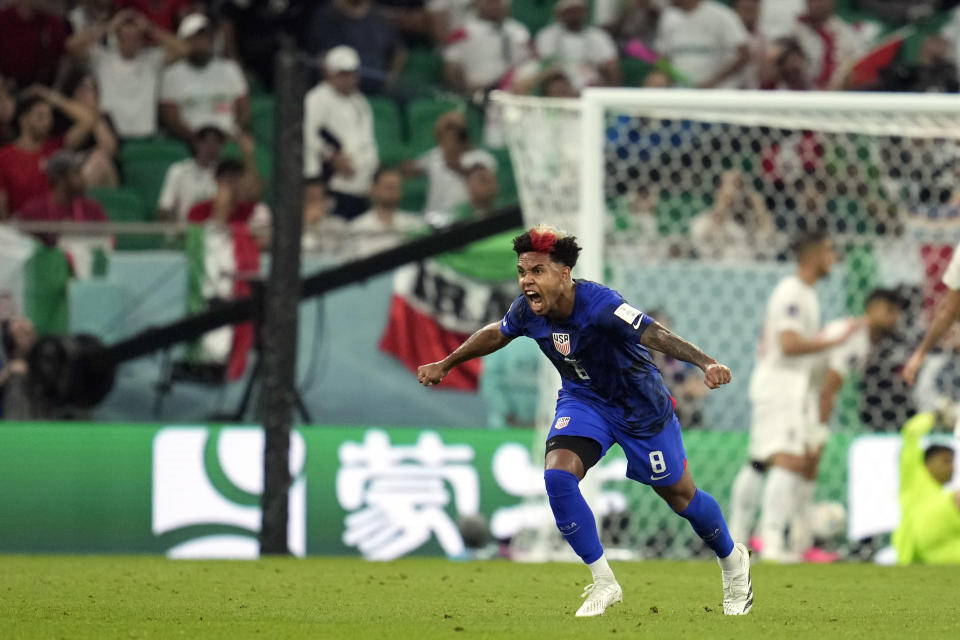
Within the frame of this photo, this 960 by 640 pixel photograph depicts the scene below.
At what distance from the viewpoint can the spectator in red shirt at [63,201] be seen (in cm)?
1298

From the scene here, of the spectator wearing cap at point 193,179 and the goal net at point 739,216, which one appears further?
the spectator wearing cap at point 193,179

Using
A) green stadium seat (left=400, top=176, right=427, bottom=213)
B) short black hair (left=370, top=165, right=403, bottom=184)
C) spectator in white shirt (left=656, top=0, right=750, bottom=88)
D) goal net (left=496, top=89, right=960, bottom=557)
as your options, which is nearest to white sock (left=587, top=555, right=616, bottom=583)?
goal net (left=496, top=89, right=960, bottom=557)

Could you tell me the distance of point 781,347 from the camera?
38.1ft

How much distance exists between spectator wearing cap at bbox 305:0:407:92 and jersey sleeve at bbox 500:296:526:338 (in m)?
8.95

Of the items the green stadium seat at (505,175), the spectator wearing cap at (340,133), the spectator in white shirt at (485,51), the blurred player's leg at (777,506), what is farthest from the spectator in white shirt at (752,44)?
the blurred player's leg at (777,506)

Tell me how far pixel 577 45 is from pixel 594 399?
9.75 metres

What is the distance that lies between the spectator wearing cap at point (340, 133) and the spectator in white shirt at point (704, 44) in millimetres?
3288

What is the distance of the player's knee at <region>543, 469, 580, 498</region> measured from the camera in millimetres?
6738

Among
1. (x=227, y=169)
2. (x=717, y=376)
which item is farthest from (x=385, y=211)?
(x=717, y=376)

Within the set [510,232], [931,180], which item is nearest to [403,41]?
[510,232]

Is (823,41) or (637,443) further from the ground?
(823,41)

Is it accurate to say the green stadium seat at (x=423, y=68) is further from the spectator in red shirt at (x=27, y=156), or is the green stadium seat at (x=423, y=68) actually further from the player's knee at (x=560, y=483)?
the player's knee at (x=560, y=483)

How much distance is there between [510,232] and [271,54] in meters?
4.62

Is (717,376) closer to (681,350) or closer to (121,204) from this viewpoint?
(681,350)
